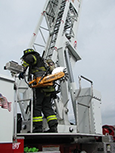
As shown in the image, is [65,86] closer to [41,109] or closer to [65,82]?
[65,82]

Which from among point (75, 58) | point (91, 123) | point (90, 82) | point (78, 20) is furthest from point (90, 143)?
point (78, 20)

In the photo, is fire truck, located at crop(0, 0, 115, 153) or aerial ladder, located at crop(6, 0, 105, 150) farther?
aerial ladder, located at crop(6, 0, 105, 150)

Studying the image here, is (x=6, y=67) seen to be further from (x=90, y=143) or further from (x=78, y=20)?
(x=78, y=20)

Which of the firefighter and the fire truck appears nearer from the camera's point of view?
the fire truck

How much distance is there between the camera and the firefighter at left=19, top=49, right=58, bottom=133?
4230mm

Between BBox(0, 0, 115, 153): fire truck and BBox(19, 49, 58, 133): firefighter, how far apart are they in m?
0.15

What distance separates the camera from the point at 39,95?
4.43m

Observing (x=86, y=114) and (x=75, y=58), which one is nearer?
(x=86, y=114)

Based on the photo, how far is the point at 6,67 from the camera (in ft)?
10.6

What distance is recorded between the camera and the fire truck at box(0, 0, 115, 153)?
9.91 feet

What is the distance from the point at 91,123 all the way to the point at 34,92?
1905 millimetres

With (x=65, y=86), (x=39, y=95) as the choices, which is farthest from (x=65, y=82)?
(x=39, y=95)

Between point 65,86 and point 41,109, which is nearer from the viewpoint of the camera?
point 41,109

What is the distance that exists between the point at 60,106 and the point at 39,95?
4.04 feet
